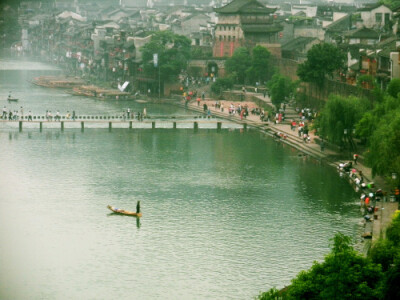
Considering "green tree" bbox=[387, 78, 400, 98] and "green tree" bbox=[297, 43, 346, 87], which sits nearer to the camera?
"green tree" bbox=[387, 78, 400, 98]

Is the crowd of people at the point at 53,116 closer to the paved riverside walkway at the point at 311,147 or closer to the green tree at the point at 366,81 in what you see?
the paved riverside walkway at the point at 311,147

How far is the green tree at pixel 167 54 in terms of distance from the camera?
98375 mm

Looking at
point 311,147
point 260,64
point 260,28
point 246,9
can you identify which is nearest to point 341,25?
point 260,28

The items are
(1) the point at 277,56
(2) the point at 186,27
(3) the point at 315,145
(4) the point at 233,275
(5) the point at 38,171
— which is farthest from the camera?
(2) the point at 186,27

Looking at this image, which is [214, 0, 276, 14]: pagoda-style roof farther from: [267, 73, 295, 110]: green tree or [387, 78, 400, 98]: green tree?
[387, 78, 400, 98]: green tree

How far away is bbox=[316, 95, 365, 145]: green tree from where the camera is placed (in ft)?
191

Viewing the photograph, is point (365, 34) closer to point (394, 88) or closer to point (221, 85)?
point (221, 85)

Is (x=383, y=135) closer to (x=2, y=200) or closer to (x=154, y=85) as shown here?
(x=2, y=200)

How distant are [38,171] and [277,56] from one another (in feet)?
146

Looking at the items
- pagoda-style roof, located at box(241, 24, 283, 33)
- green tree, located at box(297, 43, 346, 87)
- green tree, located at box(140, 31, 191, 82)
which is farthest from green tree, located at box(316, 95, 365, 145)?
pagoda-style roof, located at box(241, 24, 283, 33)

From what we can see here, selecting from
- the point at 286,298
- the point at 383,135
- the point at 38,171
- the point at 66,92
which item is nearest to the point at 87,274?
the point at 286,298

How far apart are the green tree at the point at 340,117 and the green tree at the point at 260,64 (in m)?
35.3

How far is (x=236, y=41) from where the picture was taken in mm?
102875

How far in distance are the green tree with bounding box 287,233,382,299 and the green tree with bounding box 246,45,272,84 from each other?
6720cm
